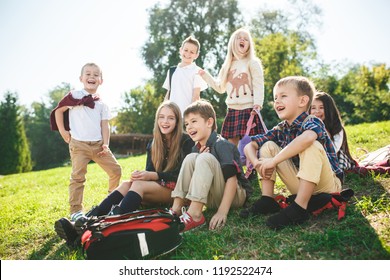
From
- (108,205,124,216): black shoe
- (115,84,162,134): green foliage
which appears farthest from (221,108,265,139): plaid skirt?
(115,84,162,134): green foliage

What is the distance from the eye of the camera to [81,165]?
3.44m

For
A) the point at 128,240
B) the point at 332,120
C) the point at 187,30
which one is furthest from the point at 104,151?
the point at 187,30

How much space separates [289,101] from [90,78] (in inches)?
93.8

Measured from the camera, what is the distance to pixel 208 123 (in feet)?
9.37

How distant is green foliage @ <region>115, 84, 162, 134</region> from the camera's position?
27611mm

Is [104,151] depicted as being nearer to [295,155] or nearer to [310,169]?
[295,155]

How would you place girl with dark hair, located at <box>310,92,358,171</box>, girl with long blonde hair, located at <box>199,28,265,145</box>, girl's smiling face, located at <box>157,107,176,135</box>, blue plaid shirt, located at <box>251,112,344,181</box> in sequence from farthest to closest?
girl with long blonde hair, located at <box>199,28,265,145</box>
girl with dark hair, located at <box>310,92,358,171</box>
girl's smiling face, located at <box>157,107,176,135</box>
blue plaid shirt, located at <box>251,112,344,181</box>

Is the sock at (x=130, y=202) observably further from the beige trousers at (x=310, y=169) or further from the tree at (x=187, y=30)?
the tree at (x=187, y=30)

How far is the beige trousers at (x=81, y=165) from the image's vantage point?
3.32 meters

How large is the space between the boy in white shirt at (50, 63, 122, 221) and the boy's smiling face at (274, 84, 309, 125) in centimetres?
209

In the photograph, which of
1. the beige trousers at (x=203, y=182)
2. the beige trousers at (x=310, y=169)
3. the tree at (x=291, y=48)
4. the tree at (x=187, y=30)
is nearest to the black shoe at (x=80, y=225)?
the beige trousers at (x=203, y=182)

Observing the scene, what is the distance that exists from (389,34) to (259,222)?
2313mm

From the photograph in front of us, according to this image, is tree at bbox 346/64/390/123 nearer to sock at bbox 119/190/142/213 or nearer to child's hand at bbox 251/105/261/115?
child's hand at bbox 251/105/261/115
